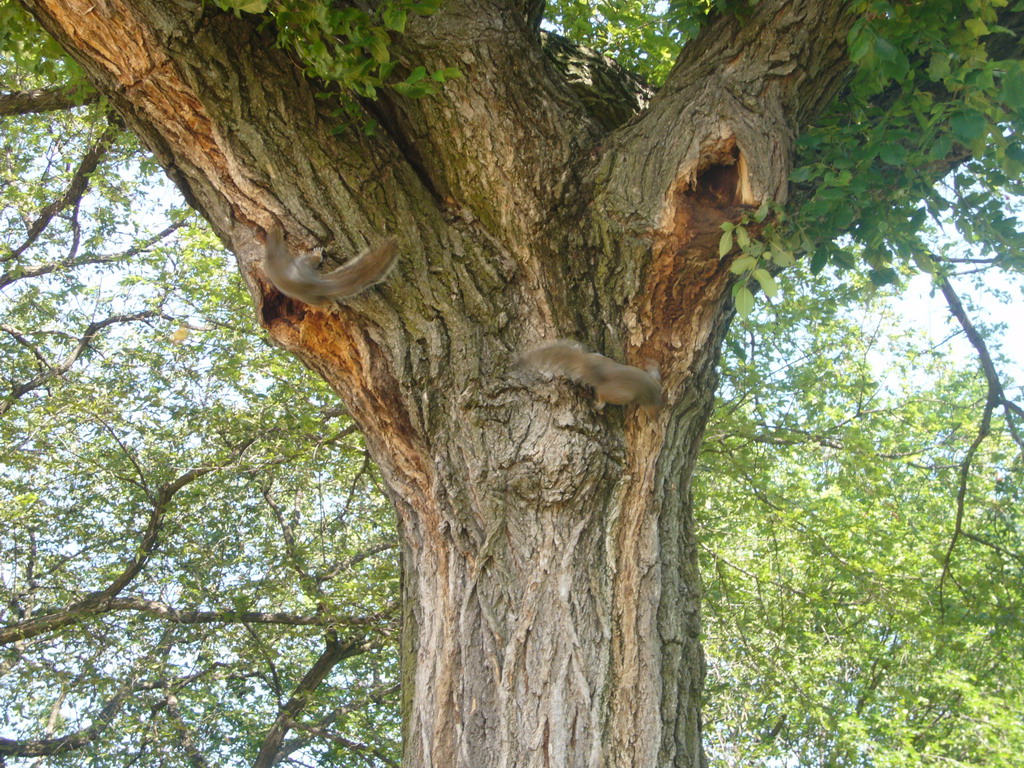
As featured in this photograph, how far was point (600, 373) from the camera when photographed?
89.4 inches

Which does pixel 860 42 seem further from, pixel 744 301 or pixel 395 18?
pixel 395 18

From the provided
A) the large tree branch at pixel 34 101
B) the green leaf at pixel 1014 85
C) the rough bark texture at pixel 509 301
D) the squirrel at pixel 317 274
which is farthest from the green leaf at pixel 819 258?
the large tree branch at pixel 34 101

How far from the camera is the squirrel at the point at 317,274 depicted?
84.6 inches

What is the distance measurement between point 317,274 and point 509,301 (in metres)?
0.58

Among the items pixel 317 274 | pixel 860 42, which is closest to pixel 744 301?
pixel 860 42

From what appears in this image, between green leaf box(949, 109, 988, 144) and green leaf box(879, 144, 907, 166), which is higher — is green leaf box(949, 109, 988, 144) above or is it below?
below

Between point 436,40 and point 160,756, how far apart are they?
5515 millimetres

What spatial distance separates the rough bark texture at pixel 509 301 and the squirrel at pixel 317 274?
0.30ft

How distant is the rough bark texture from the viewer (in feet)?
7.02

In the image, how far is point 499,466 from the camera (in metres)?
2.26

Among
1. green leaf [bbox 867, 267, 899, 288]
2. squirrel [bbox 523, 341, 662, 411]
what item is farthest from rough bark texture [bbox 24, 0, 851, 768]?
green leaf [bbox 867, 267, 899, 288]

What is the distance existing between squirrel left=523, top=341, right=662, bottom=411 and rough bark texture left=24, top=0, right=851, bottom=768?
0.05m

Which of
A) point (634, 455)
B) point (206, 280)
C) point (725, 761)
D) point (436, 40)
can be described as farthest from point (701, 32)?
point (206, 280)

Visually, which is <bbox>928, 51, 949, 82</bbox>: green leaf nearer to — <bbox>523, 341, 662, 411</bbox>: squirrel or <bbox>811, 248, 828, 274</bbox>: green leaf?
<bbox>811, 248, 828, 274</bbox>: green leaf
